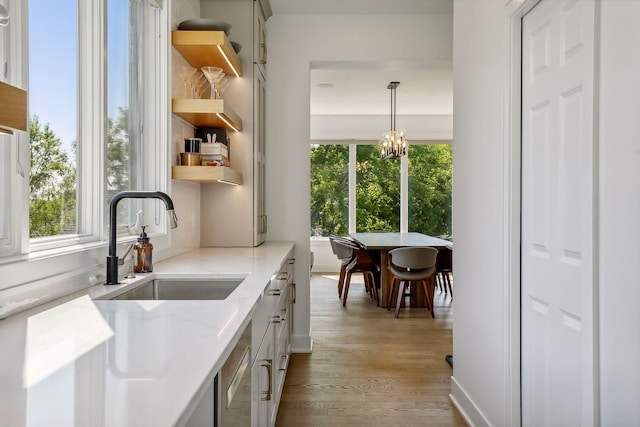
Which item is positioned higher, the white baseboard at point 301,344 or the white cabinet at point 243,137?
the white cabinet at point 243,137

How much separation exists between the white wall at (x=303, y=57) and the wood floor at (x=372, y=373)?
0.51 metres

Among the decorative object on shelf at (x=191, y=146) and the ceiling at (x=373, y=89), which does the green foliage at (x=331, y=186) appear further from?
the decorative object on shelf at (x=191, y=146)

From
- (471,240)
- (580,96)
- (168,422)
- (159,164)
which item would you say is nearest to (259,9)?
A: (159,164)

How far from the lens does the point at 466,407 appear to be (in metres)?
2.56

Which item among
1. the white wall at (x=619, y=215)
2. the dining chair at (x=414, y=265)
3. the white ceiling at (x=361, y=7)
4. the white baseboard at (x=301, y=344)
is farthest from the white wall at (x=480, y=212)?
the dining chair at (x=414, y=265)

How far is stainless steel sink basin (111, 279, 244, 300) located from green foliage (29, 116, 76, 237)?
16.4 inches

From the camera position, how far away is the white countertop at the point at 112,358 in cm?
67

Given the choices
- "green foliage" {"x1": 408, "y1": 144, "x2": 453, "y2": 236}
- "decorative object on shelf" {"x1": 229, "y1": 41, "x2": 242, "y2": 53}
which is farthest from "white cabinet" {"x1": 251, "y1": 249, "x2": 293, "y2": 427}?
"green foliage" {"x1": 408, "y1": 144, "x2": 453, "y2": 236}

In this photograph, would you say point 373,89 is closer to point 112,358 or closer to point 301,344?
point 301,344

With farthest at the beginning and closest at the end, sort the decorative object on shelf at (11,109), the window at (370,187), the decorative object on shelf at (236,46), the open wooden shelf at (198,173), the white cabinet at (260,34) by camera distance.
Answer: the window at (370,187) → the white cabinet at (260,34) → the decorative object on shelf at (236,46) → the open wooden shelf at (198,173) → the decorative object on shelf at (11,109)

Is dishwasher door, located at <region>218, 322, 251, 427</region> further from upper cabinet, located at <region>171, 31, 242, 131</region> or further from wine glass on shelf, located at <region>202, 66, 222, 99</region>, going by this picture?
wine glass on shelf, located at <region>202, 66, 222, 99</region>

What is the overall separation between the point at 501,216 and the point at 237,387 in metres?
1.41

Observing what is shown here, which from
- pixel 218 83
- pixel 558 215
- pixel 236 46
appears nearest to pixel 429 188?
pixel 236 46

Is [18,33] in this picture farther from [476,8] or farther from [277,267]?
[476,8]
